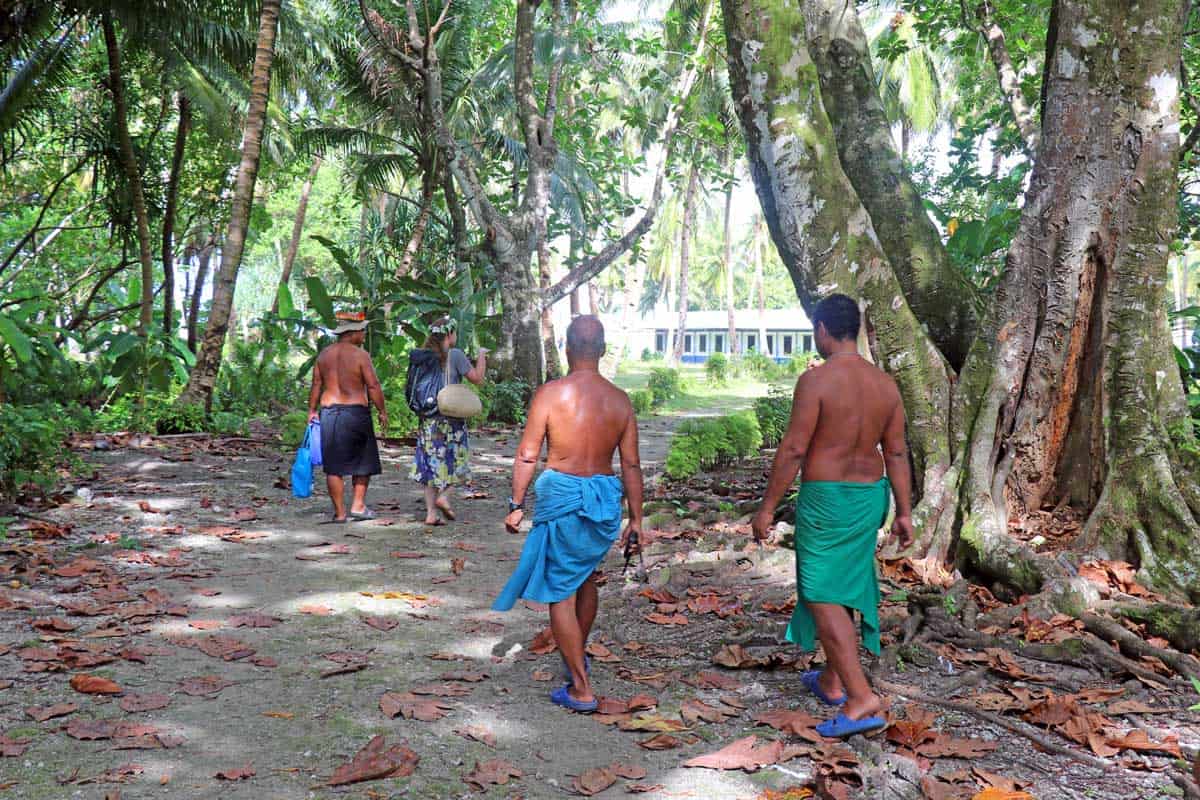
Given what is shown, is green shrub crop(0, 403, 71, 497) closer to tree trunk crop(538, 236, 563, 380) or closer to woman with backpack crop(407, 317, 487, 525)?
woman with backpack crop(407, 317, 487, 525)

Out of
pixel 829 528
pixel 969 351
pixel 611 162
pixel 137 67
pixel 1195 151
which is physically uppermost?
pixel 137 67

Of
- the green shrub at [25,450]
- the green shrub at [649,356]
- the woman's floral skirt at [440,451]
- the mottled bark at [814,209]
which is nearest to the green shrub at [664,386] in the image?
the woman's floral skirt at [440,451]

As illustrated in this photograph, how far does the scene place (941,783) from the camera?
3.41 meters

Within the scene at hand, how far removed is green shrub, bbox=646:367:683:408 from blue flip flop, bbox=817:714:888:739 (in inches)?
792

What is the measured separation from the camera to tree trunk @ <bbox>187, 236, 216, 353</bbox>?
18.2 metres

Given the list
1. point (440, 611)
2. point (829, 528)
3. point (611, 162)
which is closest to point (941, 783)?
point (829, 528)

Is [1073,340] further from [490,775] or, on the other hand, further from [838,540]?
[490,775]

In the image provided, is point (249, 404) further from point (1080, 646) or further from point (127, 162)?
point (1080, 646)

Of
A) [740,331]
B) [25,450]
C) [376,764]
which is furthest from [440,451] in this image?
[740,331]

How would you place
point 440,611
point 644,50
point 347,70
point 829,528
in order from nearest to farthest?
point 829,528, point 440,611, point 644,50, point 347,70

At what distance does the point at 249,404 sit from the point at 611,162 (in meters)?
7.96

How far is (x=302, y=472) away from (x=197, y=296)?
1251 cm

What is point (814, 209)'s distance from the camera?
659 centimetres

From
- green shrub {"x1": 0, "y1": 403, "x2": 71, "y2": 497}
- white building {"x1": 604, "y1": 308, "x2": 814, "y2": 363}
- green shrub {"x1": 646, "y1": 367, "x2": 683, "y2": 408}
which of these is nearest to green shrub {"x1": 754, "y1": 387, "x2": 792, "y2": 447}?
green shrub {"x1": 646, "y1": 367, "x2": 683, "y2": 408}
